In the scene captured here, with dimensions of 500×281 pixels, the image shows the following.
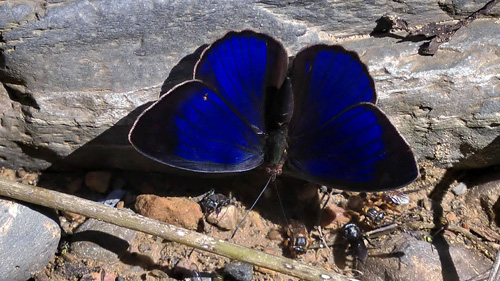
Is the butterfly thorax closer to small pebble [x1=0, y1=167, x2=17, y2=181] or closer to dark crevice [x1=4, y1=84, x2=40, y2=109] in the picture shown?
dark crevice [x1=4, y1=84, x2=40, y2=109]

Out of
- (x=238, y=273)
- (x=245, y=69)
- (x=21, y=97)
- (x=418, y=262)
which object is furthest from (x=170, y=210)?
(x=418, y=262)

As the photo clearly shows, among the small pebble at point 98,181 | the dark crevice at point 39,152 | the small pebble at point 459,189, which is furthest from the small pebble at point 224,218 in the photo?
the small pebble at point 459,189

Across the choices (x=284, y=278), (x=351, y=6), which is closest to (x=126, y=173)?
(x=284, y=278)

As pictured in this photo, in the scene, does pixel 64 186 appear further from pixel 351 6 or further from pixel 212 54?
pixel 351 6

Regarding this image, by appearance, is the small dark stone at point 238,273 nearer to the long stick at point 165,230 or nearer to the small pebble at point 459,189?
the long stick at point 165,230

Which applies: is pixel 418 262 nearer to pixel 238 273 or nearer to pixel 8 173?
pixel 238 273
